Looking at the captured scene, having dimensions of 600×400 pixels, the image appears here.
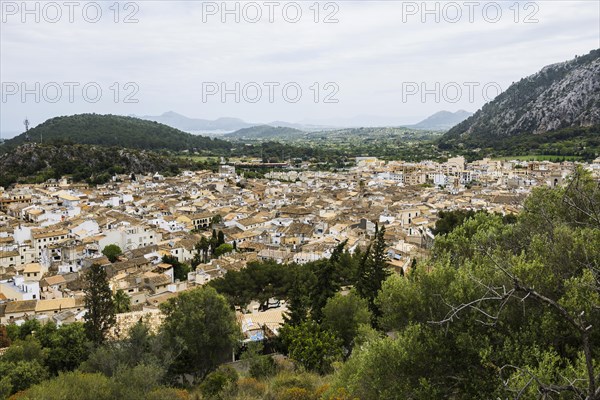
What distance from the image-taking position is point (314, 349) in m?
13.1

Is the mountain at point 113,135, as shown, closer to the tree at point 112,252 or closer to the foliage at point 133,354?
the tree at point 112,252

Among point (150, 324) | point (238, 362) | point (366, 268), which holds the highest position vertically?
point (366, 268)

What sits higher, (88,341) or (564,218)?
(564,218)

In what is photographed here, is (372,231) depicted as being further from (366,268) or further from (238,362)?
(238,362)

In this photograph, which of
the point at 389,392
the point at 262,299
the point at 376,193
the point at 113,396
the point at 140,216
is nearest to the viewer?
the point at 389,392

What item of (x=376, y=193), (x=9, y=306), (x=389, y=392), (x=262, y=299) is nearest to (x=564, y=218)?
(x=389, y=392)

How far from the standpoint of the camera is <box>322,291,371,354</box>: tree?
1447cm

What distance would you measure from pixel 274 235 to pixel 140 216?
1495 cm

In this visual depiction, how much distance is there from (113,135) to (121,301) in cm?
9987

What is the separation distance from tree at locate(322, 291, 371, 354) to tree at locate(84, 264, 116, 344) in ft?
23.2

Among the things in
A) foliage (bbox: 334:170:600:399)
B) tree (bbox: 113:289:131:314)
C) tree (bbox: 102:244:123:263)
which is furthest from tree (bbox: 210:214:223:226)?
foliage (bbox: 334:170:600:399)

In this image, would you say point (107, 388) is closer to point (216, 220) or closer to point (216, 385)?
point (216, 385)

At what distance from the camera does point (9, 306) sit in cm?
2127

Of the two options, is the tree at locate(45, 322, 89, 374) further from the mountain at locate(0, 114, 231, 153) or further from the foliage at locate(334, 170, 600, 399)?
the mountain at locate(0, 114, 231, 153)
